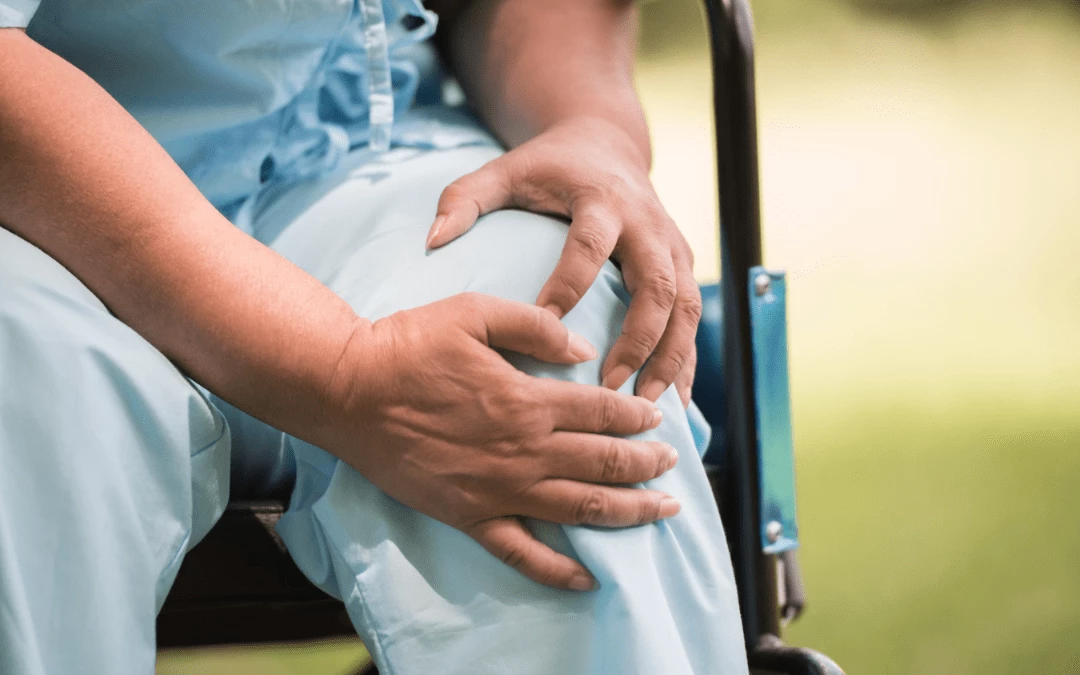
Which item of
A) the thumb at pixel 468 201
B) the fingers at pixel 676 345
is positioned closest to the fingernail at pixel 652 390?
the fingers at pixel 676 345

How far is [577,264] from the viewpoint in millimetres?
410

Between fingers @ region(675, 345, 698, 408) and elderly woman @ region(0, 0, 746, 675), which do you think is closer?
elderly woman @ region(0, 0, 746, 675)

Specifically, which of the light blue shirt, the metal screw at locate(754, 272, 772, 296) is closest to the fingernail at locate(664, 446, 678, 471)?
the metal screw at locate(754, 272, 772, 296)

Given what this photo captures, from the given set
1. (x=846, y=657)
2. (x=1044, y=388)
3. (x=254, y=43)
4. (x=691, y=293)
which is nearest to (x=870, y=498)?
(x=846, y=657)

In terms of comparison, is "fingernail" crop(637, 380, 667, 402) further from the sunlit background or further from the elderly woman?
the sunlit background

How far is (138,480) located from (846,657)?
1.05 metres

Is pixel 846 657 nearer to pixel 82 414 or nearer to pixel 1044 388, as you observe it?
pixel 1044 388

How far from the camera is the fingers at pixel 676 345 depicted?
1.41 feet

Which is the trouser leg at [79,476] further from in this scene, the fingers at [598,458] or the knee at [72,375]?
the fingers at [598,458]

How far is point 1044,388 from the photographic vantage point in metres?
1.80

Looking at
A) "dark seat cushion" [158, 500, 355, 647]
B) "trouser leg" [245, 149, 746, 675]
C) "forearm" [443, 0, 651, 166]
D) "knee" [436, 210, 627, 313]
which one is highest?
"forearm" [443, 0, 651, 166]

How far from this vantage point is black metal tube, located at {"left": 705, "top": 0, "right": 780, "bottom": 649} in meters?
0.49

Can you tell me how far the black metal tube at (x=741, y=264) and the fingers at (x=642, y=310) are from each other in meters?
0.06

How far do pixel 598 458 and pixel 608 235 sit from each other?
0.09m
